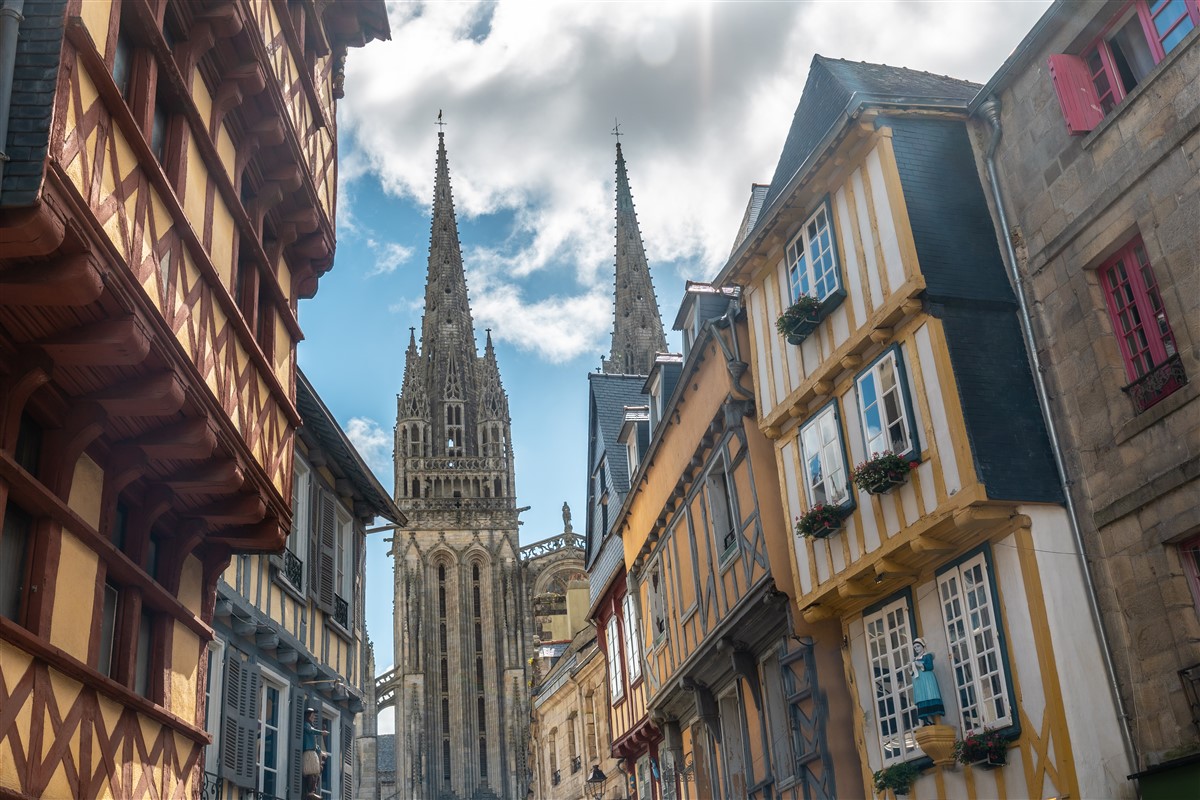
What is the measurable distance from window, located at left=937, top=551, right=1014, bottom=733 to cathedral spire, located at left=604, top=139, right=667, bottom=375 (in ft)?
251

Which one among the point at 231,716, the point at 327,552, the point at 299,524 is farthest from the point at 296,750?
the point at 327,552

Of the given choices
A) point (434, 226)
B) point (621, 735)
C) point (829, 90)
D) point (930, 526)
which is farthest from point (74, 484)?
point (434, 226)

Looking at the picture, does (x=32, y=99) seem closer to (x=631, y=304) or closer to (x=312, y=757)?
(x=312, y=757)

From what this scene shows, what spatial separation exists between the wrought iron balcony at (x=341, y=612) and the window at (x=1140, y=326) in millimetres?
11001

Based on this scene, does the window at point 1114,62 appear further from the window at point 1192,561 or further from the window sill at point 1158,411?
the window at point 1192,561

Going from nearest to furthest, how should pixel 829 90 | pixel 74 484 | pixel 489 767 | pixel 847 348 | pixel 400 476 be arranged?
pixel 74 484 < pixel 847 348 < pixel 829 90 < pixel 489 767 < pixel 400 476

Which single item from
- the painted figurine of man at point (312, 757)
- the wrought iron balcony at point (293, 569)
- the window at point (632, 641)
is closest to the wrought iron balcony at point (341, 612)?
the wrought iron balcony at point (293, 569)

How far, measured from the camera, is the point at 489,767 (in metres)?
77.1

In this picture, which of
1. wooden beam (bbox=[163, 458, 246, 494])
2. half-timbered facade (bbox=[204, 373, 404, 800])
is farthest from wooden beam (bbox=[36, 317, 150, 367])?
half-timbered facade (bbox=[204, 373, 404, 800])

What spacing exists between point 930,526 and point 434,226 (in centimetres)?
9031

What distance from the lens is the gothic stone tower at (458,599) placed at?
76375 mm

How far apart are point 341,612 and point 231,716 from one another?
466 cm

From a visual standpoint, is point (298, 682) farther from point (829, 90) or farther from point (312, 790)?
point (829, 90)

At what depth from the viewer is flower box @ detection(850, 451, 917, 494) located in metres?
11.3
